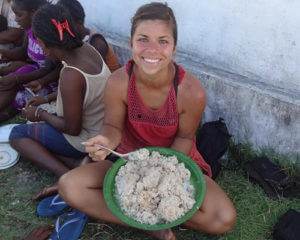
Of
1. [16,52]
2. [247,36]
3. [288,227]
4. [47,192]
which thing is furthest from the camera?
[16,52]

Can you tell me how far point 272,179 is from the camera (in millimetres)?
2342

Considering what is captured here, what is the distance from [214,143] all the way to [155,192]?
91cm

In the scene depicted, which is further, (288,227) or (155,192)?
(288,227)

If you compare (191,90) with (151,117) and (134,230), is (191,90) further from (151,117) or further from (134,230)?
(134,230)

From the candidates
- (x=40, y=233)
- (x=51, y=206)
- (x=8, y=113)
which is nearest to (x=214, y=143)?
(x=51, y=206)

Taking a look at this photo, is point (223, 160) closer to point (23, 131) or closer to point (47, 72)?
point (23, 131)

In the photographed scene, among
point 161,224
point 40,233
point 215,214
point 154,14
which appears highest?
point 154,14

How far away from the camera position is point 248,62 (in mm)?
2494

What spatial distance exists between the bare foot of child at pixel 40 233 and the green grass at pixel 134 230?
98 millimetres

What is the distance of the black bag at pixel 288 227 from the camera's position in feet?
6.54

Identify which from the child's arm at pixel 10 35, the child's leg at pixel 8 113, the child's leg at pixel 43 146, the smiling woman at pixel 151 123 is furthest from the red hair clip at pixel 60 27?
the child's arm at pixel 10 35

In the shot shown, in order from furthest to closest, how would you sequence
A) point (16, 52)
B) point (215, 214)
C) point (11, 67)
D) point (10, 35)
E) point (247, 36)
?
point (10, 35) → point (16, 52) → point (11, 67) → point (247, 36) → point (215, 214)

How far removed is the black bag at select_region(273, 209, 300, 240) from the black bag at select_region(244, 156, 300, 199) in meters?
0.21

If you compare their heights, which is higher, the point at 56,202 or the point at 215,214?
the point at 215,214
